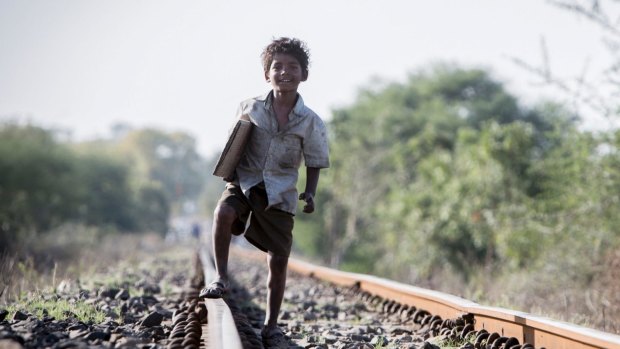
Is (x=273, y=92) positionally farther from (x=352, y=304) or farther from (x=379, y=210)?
(x=379, y=210)

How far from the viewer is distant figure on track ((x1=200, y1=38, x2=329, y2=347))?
418 centimetres

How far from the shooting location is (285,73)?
13.9 feet

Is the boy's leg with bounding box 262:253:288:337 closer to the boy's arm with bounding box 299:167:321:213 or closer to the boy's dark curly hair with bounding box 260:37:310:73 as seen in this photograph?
the boy's arm with bounding box 299:167:321:213

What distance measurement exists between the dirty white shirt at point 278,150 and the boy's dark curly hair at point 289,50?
23 centimetres

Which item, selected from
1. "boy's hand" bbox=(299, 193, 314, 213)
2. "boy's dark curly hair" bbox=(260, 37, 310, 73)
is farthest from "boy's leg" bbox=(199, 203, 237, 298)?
"boy's dark curly hair" bbox=(260, 37, 310, 73)

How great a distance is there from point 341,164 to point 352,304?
72.9ft

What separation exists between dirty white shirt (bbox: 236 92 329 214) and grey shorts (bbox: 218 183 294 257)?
7 cm

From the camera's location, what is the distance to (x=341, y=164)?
93.2 feet

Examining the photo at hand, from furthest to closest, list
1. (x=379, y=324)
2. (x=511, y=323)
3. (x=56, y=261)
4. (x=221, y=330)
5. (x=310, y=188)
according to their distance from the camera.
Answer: (x=56, y=261)
(x=379, y=324)
(x=310, y=188)
(x=511, y=323)
(x=221, y=330)

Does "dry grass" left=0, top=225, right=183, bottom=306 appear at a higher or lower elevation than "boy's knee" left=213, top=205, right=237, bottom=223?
lower

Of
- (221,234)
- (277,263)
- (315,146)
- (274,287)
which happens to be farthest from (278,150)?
(274,287)

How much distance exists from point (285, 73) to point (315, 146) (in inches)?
18.2

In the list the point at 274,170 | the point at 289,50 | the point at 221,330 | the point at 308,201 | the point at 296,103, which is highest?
the point at 289,50

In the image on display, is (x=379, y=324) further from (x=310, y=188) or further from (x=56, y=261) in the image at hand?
(x=56, y=261)
